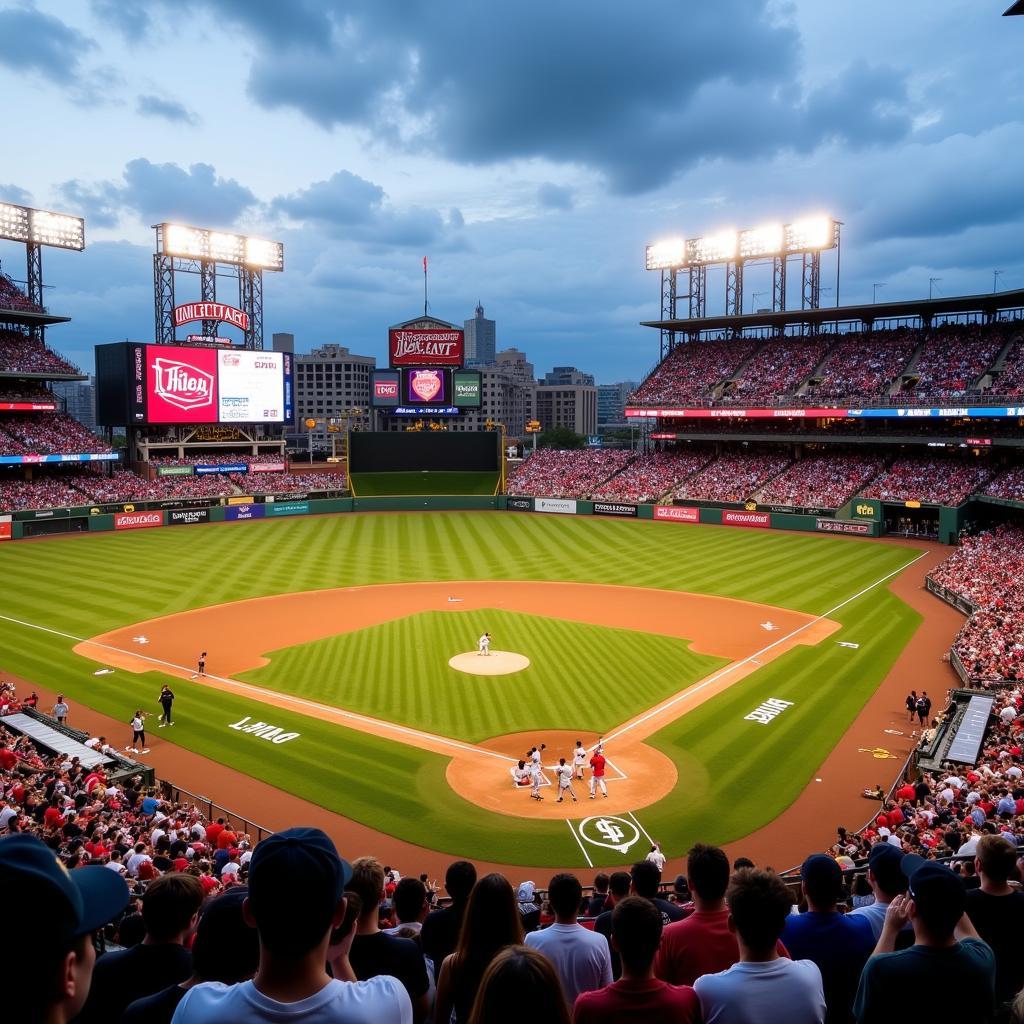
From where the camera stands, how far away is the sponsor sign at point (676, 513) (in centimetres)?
6650

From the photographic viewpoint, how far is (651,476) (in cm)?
7444

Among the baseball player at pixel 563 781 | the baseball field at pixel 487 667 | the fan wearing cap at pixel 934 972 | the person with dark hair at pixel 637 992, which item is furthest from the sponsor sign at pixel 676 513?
the person with dark hair at pixel 637 992

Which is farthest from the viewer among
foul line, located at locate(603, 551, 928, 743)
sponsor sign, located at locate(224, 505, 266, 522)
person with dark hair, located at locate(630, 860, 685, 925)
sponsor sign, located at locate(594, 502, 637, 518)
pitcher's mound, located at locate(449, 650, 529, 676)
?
sponsor sign, located at locate(594, 502, 637, 518)

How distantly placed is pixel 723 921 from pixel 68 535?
62.5m

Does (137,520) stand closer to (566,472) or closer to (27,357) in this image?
(27,357)

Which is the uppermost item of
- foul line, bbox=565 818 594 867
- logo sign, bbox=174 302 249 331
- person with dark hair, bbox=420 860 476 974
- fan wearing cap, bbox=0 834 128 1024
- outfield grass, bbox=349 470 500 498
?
logo sign, bbox=174 302 249 331

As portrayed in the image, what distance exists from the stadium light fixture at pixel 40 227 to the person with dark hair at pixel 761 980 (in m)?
77.9

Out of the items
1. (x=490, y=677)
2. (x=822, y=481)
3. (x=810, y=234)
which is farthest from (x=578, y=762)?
(x=810, y=234)

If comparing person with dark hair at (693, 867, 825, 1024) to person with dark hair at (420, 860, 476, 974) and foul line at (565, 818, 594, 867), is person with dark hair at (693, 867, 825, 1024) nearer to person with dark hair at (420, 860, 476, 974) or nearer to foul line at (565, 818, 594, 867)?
person with dark hair at (420, 860, 476, 974)

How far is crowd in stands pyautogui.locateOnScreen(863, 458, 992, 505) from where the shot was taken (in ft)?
182

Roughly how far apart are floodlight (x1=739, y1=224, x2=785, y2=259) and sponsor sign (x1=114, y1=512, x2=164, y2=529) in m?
55.6

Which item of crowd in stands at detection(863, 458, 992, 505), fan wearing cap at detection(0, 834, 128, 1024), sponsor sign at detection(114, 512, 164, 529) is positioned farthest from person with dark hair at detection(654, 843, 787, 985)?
sponsor sign at detection(114, 512, 164, 529)

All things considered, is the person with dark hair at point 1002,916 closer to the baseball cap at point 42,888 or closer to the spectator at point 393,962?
the spectator at point 393,962

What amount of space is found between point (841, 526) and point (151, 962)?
196ft
